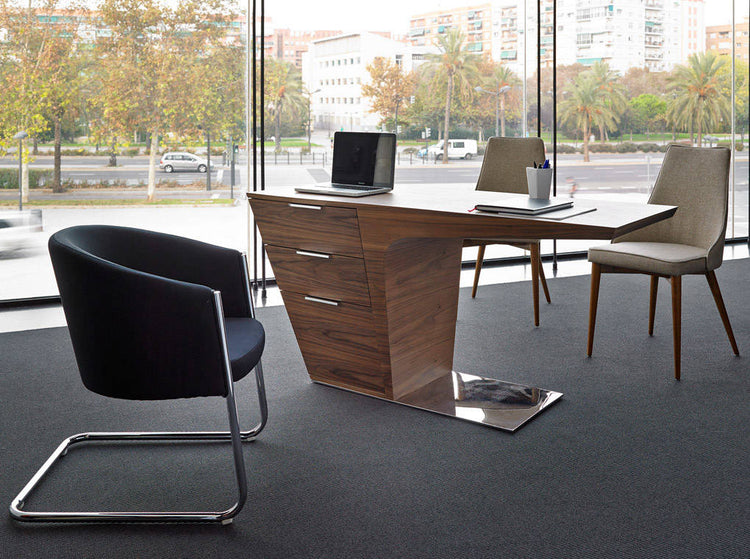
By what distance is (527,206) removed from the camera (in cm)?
260

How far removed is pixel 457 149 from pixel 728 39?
272 centimetres

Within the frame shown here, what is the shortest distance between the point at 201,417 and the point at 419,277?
1043mm

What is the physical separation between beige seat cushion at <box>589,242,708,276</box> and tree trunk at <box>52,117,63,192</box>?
3.43 m

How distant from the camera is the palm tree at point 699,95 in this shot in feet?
22.9

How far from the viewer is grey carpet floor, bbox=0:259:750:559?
2.18 metres

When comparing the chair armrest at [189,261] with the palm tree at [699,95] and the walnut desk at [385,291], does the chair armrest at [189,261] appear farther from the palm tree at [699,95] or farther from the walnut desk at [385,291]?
the palm tree at [699,95]

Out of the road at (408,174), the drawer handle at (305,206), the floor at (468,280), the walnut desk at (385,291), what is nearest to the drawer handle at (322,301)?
the walnut desk at (385,291)

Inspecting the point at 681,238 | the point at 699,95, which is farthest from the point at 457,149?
the point at 681,238

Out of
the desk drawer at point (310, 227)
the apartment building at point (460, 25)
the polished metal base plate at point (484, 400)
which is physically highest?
the apartment building at point (460, 25)

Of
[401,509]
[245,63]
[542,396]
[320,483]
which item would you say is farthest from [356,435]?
[245,63]

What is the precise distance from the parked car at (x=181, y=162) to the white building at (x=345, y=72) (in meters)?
0.96

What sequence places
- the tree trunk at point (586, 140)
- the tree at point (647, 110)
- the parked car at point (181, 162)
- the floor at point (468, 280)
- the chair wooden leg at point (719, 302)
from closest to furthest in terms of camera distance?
the chair wooden leg at point (719, 302) < the floor at point (468, 280) < the parked car at point (181, 162) < the tree trunk at point (586, 140) < the tree at point (647, 110)

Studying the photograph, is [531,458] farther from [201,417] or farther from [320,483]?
[201,417]

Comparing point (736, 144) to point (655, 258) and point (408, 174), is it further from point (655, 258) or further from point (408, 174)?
point (655, 258)
